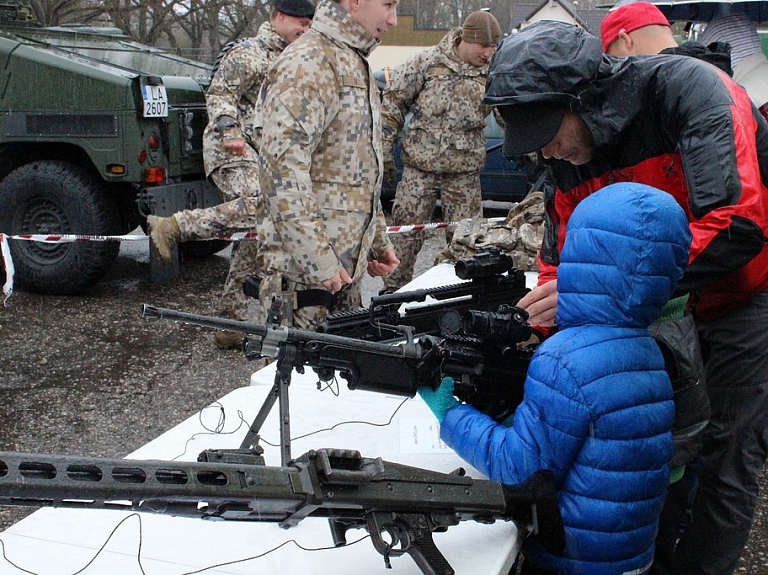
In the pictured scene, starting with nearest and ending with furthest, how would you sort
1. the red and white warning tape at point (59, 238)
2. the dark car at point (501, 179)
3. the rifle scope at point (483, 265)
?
the rifle scope at point (483, 265) < the red and white warning tape at point (59, 238) < the dark car at point (501, 179)

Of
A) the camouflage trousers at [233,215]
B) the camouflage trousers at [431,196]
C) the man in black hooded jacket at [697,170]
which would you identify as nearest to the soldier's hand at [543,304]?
the man in black hooded jacket at [697,170]

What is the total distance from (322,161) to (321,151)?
37mm

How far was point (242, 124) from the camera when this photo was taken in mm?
5613

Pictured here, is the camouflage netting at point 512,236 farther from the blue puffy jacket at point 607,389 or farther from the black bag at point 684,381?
the blue puffy jacket at point 607,389

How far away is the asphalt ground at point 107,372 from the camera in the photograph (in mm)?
4055

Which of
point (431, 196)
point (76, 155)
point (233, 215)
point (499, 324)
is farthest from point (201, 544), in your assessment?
point (76, 155)

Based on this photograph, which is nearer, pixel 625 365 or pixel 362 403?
pixel 625 365

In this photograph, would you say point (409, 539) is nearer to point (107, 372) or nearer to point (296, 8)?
point (107, 372)

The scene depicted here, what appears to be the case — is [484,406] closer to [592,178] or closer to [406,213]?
[592,178]

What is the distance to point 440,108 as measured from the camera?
6.06 meters

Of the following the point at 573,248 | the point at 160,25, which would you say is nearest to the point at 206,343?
the point at 573,248

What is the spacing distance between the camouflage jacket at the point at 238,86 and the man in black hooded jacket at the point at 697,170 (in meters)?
3.27

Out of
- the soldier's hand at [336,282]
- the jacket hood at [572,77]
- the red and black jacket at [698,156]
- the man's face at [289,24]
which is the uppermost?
the man's face at [289,24]

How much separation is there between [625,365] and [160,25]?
48.4ft
